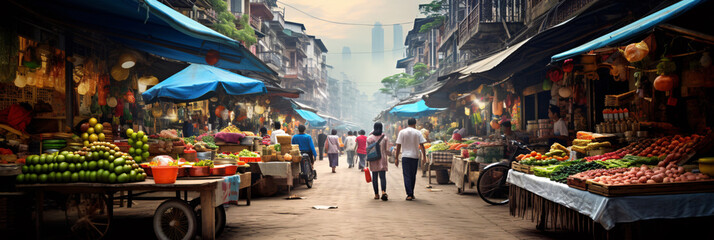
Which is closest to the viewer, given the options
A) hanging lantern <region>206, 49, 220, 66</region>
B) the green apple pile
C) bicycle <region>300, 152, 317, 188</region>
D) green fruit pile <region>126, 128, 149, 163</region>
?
green fruit pile <region>126, 128, 149, 163</region>

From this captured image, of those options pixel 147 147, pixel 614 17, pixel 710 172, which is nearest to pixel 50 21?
pixel 147 147

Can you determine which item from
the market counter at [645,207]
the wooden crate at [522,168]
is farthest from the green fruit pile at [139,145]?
the market counter at [645,207]

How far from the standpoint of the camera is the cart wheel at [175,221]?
561cm

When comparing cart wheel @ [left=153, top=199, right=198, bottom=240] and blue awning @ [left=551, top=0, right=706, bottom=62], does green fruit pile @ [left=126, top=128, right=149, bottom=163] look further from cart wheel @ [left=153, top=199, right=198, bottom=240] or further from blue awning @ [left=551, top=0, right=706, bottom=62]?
blue awning @ [left=551, top=0, right=706, bottom=62]

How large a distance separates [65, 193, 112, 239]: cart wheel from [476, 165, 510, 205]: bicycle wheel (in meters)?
6.64

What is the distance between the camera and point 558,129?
11516 mm

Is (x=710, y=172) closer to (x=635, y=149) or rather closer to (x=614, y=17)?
(x=635, y=149)

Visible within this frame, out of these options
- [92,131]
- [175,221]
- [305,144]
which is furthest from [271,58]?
[175,221]

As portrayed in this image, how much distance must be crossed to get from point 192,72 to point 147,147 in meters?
4.67

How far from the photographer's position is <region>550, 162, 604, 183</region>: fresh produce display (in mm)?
5707

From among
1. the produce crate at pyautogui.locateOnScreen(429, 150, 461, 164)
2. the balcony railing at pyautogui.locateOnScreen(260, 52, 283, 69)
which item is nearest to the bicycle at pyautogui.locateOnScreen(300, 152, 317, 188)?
the produce crate at pyautogui.locateOnScreen(429, 150, 461, 164)

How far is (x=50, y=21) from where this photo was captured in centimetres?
720

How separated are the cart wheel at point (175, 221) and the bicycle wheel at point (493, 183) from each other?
19.3 feet

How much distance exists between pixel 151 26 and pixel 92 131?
332 centimetres
